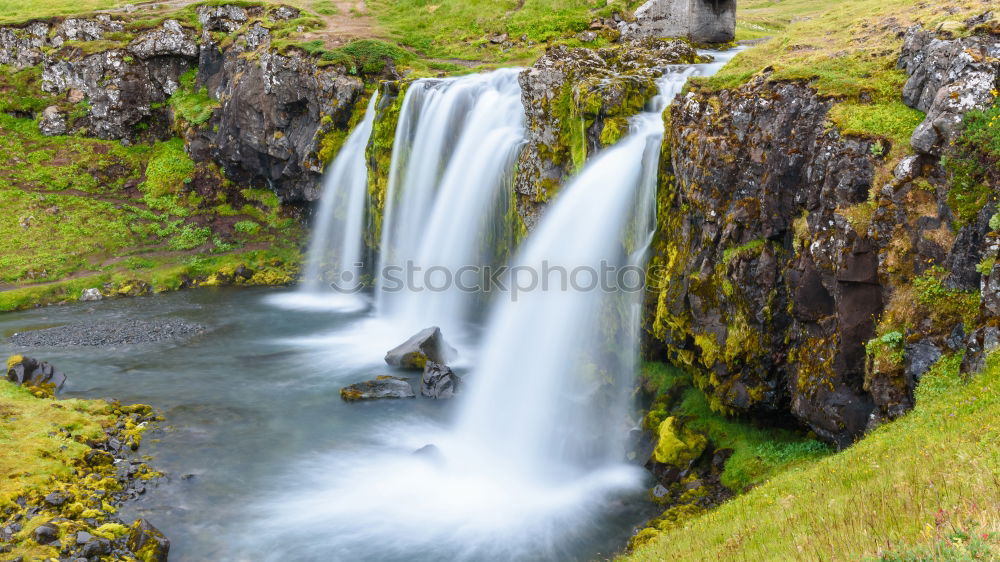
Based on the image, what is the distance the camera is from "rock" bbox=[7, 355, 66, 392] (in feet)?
75.1

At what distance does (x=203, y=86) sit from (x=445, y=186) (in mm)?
36213

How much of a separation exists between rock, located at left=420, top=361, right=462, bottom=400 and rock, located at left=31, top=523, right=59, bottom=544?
11.9m

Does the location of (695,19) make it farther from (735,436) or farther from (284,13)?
(284,13)

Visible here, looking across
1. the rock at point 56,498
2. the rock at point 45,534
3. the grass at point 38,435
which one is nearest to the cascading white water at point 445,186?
the grass at point 38,435

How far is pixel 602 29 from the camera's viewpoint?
43.6m

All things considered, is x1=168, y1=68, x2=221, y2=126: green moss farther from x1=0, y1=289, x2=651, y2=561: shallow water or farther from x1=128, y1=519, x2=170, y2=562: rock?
x1=128, y1=519, x2=170, y2=562: rock

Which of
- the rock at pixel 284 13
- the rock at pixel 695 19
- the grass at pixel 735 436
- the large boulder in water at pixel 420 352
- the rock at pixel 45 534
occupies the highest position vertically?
the rock at pixel 284 13

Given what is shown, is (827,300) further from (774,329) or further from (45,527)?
(45,527)

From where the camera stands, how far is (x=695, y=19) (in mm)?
34812

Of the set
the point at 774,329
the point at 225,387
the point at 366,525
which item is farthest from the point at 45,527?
the point at 774,329

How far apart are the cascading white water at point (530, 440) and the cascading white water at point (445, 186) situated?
6.33 meters

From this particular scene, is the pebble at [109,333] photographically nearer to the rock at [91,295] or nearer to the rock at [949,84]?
the rock at [91,295]

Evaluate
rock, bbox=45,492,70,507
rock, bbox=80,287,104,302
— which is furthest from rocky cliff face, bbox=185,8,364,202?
rock, bbox=45,492,70,507

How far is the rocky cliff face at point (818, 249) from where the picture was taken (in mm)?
11922
